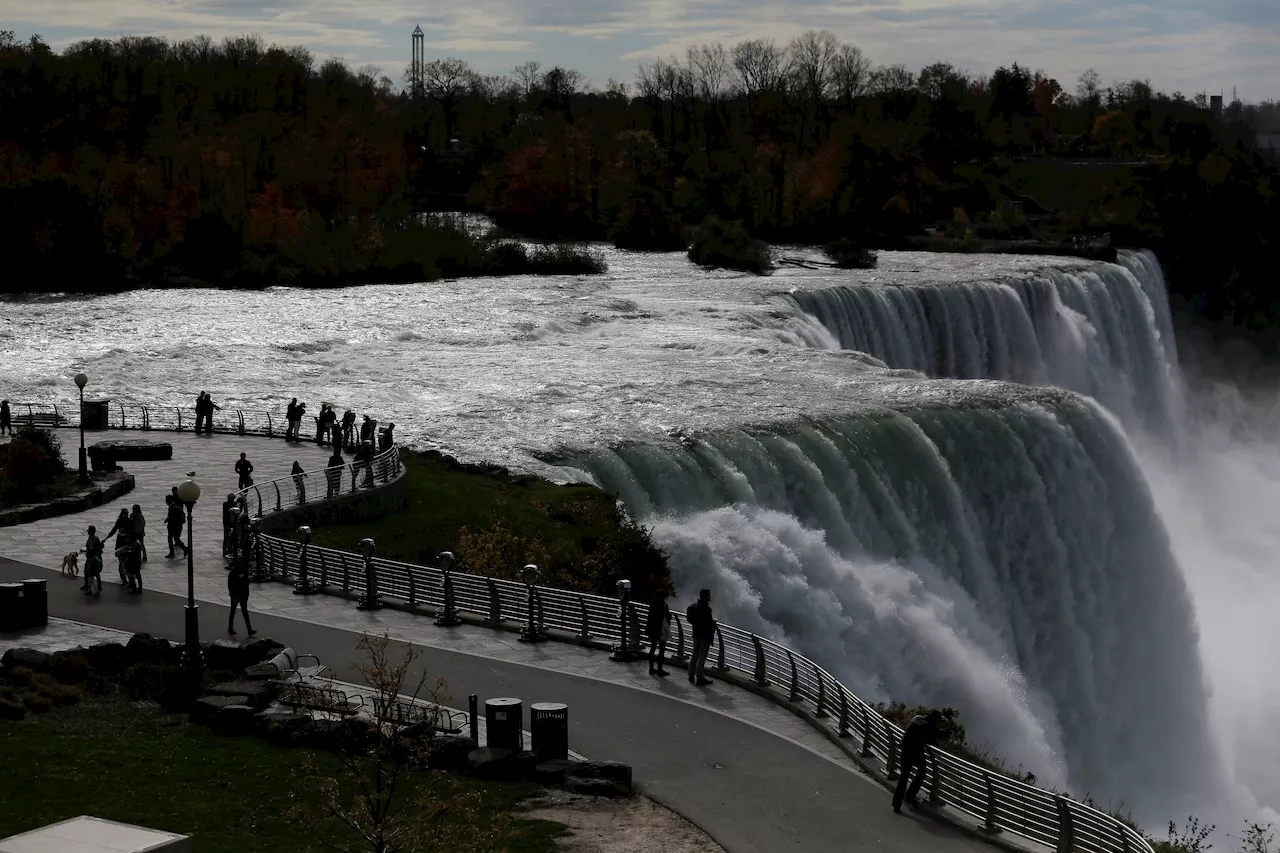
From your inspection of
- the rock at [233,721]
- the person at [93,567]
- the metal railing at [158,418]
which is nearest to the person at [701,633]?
the rock at [233,721]

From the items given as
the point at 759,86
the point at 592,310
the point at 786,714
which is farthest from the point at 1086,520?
the point at 759,86

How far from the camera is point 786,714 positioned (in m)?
19.7

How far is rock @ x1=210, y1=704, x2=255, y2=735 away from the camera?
18359mm

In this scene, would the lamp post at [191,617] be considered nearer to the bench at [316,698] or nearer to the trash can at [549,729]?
the bench at [316,698]

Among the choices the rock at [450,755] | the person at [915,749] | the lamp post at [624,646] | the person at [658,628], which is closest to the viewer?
the person at [915,749]

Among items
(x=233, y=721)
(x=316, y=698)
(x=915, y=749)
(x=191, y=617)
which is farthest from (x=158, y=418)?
(x=915, y=749)

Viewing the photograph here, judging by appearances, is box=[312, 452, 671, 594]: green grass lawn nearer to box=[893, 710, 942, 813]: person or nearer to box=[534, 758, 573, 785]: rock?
box=[534, 758, 573, 785]: rock

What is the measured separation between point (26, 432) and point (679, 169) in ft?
272

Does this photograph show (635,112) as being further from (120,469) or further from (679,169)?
(120,469)

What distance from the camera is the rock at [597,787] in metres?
16.9

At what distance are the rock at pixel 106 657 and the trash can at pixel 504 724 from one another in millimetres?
5697

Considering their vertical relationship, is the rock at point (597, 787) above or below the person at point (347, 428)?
below

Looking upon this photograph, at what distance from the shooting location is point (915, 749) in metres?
16.3

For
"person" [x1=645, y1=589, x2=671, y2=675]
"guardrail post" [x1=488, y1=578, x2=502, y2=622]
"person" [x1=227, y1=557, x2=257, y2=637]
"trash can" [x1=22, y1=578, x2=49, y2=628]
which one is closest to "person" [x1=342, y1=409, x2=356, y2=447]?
"guardrail post" [x1=488, y1=578, x2=502, y2=622]
